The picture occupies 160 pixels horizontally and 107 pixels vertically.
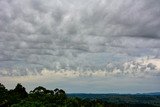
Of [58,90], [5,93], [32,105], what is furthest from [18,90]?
[32,105]

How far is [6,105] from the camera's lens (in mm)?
140875

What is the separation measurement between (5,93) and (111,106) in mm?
61813

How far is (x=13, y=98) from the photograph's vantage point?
159750mm

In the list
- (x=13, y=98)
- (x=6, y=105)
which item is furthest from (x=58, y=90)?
(x=6, y=105)

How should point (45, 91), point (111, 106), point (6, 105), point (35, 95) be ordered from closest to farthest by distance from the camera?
1. point (6, 105)
2. point (35, 95)
3. point (45, 91)
4. point (111, 106)

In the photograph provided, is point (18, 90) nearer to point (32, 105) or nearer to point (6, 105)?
point (6, 105)

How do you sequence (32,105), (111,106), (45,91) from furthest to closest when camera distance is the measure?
(111,106)
(45,91)
(32,105)

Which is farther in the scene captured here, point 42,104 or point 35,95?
point 35,95

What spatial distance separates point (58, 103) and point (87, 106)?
16.1m

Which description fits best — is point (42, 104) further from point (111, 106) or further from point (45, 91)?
point (111, 106)

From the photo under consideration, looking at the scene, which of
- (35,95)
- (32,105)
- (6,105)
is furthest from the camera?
(35,95)

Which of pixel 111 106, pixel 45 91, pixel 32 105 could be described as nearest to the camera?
pixel 32 105

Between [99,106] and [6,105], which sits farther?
[99,106]

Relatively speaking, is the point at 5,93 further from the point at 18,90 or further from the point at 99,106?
the point at 99,106
